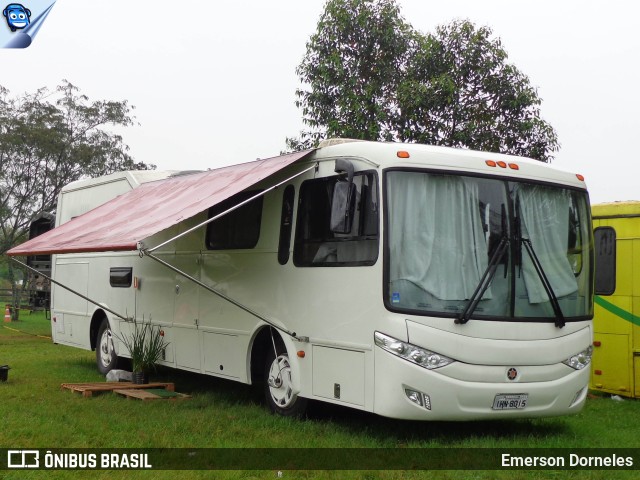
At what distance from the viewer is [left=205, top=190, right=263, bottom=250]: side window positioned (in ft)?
31.2

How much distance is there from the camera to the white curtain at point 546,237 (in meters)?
7.98

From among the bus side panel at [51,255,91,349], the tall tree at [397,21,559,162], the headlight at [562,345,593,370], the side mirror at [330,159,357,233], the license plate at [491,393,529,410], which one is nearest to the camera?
the license plate at [491,393,529,410]

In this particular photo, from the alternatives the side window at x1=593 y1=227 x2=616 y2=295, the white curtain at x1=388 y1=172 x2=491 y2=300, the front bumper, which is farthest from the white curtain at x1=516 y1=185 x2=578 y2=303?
the side window at x1=593 y1=227 x2=616 y2=295

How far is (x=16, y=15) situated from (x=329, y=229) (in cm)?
1212

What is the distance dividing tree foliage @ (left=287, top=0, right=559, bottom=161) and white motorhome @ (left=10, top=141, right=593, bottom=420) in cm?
772

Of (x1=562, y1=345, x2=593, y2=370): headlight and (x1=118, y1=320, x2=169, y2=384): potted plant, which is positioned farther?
(x1=118, y1=320, x2=169, y2=384): potted plant

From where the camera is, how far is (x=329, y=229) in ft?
27.2

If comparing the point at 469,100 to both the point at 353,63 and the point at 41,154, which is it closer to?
the point at 353,63

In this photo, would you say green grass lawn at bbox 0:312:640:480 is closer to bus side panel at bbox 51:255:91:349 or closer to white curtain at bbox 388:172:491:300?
white curtain at bbox 388:172:491:300

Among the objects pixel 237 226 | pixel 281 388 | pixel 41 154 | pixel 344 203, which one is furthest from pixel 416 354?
pixel 41 154

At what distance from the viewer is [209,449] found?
7434mm

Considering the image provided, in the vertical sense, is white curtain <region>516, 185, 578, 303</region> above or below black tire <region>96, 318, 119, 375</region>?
above

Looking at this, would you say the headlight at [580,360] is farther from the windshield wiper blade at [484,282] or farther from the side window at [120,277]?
the side window at [120,277]

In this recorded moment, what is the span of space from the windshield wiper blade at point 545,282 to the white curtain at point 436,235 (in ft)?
1.52
